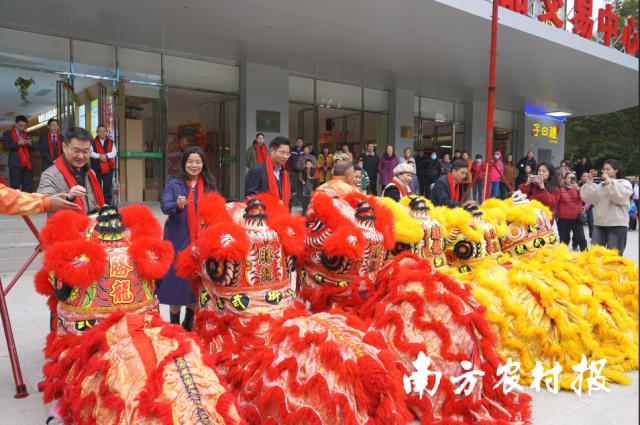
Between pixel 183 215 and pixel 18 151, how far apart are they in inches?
230

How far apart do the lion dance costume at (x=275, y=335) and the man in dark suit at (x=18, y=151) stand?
6.59 metres

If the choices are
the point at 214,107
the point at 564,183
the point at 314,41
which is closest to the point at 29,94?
the point at 214,107

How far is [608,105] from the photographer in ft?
52.5

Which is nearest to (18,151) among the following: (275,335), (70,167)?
(70,167)

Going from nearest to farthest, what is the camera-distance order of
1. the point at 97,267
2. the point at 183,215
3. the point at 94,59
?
1. the point at 97,267
2. the point at 183,215
3. the point at 94,59

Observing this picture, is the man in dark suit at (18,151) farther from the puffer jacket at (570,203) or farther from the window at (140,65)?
the puffer jacket at (570,203)

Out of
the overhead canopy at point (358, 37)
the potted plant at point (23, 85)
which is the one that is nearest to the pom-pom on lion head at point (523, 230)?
the overhead canopy at point (358, 37)

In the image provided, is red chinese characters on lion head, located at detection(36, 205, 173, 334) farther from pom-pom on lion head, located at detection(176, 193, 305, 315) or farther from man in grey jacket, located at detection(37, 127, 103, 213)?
man in grey jacket, located at detection(37, 127, 103, 213)

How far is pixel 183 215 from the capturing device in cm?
339

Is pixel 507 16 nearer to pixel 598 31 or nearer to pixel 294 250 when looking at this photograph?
pixel 598 31

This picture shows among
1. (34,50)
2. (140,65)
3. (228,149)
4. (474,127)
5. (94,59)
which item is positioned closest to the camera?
(34,50)

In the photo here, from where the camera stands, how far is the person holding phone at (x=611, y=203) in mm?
5617

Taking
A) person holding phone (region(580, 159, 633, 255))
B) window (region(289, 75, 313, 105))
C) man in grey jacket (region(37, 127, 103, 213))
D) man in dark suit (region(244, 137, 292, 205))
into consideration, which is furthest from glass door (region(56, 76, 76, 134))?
person holding phone (region(580, 159, 633, 255))

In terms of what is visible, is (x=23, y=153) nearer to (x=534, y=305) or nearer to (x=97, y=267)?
(x=97, y=267)
